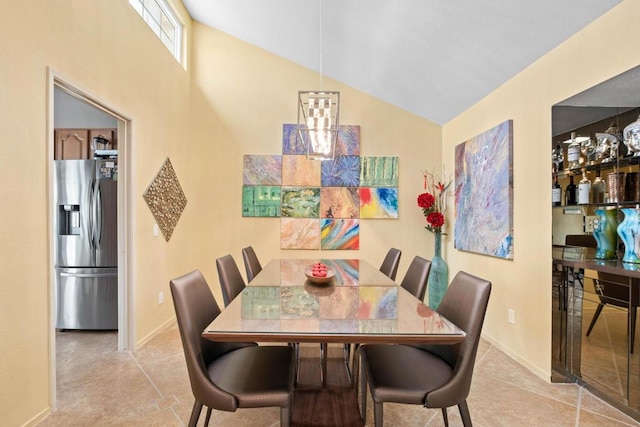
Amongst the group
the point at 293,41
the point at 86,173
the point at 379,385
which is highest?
the point at 293,41

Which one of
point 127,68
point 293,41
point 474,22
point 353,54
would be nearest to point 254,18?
point 293,41

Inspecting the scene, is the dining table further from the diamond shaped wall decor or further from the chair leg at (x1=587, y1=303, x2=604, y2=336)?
the diamond shaped wall decor

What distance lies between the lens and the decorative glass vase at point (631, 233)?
208cm

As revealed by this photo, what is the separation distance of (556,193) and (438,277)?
201 cm

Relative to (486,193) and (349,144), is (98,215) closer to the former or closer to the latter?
(349,144)

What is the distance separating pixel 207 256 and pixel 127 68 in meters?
2.45

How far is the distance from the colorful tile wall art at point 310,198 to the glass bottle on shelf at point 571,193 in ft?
7.28

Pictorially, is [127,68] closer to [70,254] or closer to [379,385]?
[70,254]

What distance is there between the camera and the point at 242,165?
14.9 feet

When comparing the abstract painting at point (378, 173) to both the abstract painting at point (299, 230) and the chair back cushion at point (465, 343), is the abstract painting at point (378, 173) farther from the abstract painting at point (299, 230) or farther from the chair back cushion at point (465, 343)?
the chair back cushion at point (465, 343)

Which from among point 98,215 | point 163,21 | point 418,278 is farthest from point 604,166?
point 163,21

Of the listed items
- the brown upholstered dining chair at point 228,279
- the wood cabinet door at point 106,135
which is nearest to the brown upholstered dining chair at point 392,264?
the brown upholstered dining chair at point 228,279

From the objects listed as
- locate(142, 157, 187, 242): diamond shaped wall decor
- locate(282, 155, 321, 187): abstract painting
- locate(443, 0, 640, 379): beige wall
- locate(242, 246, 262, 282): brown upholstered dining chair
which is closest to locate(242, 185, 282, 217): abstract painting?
locate(282, 155, 321, 187): abstract painting

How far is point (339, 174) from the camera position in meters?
4.54
